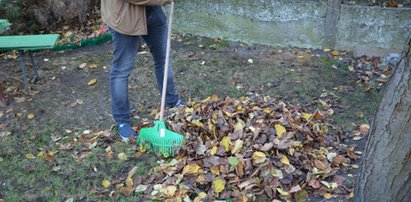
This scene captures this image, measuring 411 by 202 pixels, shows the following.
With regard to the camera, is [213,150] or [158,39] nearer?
[213,150]

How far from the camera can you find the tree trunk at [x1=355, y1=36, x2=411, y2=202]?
2062 millimetres

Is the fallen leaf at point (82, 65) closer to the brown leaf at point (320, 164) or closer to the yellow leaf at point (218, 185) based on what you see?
the yellow leaf at point (218, 185)

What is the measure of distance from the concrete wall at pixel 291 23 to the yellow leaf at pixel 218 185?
10.0 ft

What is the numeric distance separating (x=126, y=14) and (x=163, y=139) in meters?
0.95

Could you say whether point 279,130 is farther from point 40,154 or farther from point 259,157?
point 40,154

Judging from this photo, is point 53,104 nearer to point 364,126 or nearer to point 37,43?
point 37,43

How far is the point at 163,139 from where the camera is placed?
3223mm

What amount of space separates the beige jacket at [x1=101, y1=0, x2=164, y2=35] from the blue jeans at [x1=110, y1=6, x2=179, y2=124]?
0.08 m

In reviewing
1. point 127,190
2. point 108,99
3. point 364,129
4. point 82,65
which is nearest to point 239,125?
point 127,190

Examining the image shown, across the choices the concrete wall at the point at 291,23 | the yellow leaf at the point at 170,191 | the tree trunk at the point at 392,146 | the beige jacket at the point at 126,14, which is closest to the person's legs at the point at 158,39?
the beige jacket at the point at 126,14

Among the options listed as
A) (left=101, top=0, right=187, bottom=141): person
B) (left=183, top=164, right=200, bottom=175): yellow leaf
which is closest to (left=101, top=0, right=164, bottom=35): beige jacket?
(left=101, top=0, right=187, bottom=141): person

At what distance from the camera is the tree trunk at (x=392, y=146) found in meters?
2.06

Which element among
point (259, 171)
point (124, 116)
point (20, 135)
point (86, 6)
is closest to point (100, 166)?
point (124, 116)

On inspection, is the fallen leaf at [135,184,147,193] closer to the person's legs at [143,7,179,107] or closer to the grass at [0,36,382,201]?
the grass at [0,36,382,201]
